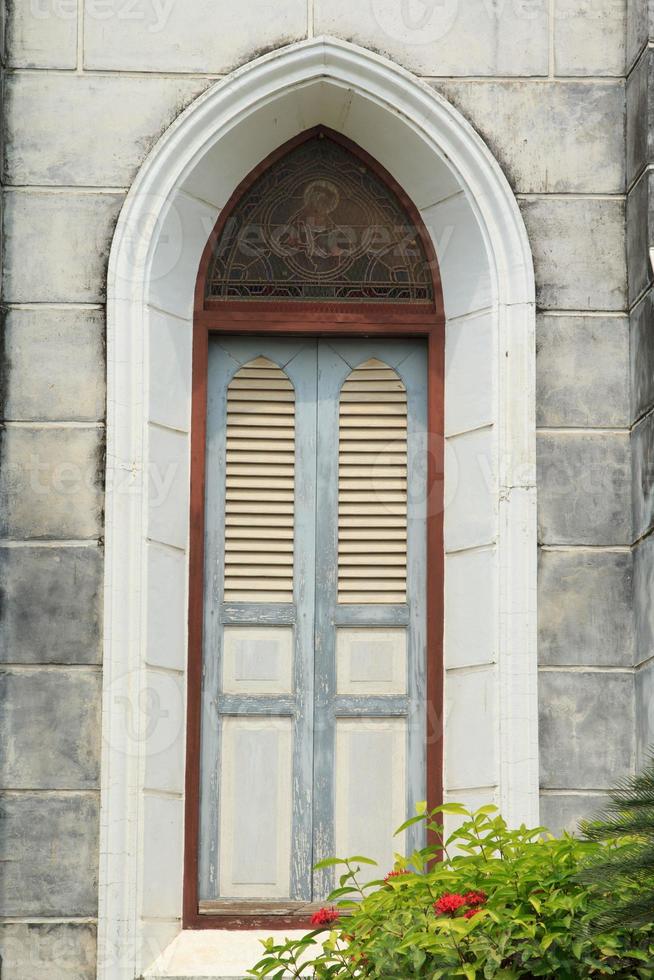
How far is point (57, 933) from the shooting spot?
799 centimetres

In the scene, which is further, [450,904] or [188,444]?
[188,444]

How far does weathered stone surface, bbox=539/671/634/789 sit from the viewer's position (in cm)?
820

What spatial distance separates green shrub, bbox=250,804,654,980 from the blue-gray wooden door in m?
1.86

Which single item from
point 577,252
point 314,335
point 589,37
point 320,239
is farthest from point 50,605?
point 589,37

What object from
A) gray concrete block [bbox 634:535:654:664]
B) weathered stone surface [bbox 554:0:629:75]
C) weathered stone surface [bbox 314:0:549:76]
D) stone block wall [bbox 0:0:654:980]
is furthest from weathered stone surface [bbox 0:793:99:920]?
weathered stone surface [bbox 554:0:629:75]

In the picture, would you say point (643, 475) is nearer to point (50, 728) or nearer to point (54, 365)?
point (54, 365)

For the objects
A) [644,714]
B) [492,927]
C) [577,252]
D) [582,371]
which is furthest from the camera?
[577,252]

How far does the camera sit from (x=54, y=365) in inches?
335

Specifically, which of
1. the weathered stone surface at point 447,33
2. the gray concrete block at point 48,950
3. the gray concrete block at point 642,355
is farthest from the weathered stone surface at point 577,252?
the gray concrete block at point 48,950

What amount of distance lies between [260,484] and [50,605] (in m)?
1.27

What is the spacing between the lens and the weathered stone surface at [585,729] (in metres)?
8.20

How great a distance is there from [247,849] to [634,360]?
3.01 m

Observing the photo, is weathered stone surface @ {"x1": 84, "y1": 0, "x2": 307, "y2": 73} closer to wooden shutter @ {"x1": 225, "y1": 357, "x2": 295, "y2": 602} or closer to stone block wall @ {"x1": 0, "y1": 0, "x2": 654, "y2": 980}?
stone block wall @ {"x1": 0, "y1": 0, "x2": 654, "y2": 980}

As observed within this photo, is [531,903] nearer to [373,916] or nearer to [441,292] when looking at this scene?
[373,916]
